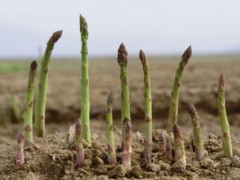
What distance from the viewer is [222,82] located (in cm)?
314

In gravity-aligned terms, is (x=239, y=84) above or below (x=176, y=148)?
above

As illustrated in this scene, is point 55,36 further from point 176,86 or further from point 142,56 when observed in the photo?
point 176,86

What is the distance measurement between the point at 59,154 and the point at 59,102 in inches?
273

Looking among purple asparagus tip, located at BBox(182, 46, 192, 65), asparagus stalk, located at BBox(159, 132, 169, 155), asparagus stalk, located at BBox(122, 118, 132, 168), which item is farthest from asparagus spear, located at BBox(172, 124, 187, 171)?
purple asparagus tip, located at BBox(182, 46, 192, 65)

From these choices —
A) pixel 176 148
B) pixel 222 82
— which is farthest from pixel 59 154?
pixel 222 82

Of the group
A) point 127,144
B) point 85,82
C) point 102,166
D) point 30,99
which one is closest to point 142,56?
point 85,82

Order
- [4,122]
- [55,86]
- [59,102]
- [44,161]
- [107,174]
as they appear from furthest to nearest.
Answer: [55,86]
[59,102]
[4,122]
[44,161]
[107,174]

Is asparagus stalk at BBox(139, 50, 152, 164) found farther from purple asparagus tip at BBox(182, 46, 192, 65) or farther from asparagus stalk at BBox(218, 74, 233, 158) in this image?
asparagus stalk at BBox(218, 74, 233, 158)

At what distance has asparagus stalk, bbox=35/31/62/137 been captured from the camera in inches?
136

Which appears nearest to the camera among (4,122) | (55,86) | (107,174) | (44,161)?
(107,174)

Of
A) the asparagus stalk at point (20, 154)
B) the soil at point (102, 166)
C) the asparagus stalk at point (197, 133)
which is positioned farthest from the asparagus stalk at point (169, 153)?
the asparagus stalk at point (20, 154)

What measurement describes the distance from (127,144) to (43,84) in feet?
2.61

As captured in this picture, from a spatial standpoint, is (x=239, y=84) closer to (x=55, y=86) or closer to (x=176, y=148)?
(x=55, y=86)

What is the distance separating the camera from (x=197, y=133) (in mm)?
3145
